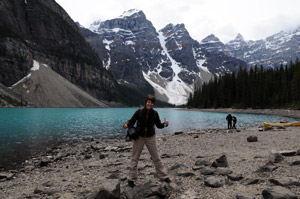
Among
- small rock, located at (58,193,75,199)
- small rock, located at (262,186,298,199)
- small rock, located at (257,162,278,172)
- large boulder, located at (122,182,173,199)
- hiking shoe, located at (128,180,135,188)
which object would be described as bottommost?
small rock, located at (58,193,75,199)

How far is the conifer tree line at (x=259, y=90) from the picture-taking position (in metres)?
80.9

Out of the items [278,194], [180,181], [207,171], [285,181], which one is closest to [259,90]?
[207,171]

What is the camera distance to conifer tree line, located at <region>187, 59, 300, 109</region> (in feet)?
266

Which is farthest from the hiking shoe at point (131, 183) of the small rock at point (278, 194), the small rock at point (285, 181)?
the small rock at point (285, 181)

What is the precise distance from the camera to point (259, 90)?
91.1 m

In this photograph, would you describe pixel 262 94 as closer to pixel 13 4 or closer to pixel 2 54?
pixel 2 54

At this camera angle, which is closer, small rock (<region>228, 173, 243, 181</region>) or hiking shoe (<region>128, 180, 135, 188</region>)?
small rock (<region>228, 173, 243, 181</region>)

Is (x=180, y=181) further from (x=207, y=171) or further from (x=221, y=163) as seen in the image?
(x=221, y=163)

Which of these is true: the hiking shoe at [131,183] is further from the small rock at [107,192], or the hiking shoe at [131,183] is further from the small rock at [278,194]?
the small rock at [278,194]

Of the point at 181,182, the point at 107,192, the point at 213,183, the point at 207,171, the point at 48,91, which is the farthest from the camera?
the point at 48,91

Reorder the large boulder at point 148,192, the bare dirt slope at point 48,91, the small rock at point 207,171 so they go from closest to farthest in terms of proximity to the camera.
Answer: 1. the large boulder at point 148,192
2. the small rock at point 207,171
3. the bare dirt slope at point 48,91

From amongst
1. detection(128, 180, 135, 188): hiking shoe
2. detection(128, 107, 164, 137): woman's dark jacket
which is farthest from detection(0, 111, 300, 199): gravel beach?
detection(128, 107, 164, 137): woman's dark jacket

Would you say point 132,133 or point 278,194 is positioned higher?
point 132,133

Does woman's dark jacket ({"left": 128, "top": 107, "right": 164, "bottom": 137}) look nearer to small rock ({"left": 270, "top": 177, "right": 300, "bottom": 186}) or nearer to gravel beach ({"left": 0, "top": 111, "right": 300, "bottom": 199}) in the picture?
gravel beach ({"left": 0, "top": 111, "right": 300, "bottom": 199})
